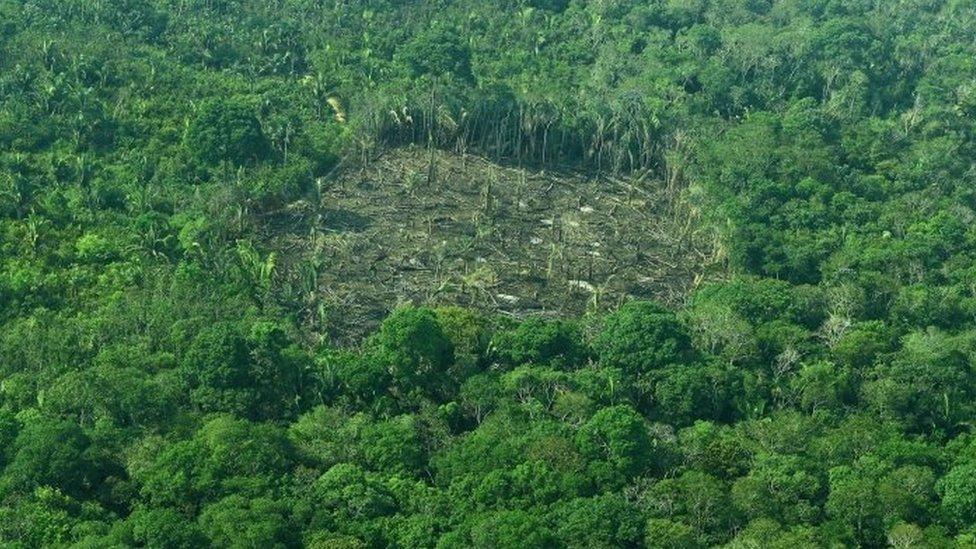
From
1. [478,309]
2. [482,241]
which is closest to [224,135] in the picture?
[482,241]

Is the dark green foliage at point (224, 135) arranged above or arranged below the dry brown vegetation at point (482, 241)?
above

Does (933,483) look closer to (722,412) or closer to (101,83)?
(722,412)

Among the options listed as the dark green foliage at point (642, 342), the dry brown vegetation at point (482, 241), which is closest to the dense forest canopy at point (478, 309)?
the dark green foliage at point (642, 342)

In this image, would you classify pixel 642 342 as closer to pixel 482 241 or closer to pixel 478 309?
pixel 478 309

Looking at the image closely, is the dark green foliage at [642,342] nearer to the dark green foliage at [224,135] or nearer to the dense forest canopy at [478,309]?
the dense forest canopy at [478,309]

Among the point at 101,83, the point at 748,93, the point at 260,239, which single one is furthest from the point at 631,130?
the point at 101,83

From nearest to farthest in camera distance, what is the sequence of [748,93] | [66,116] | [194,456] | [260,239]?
[194,456], [260,239], [66,116], [748,93]

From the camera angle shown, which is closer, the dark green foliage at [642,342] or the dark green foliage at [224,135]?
the dark green foliage at [642,342]
